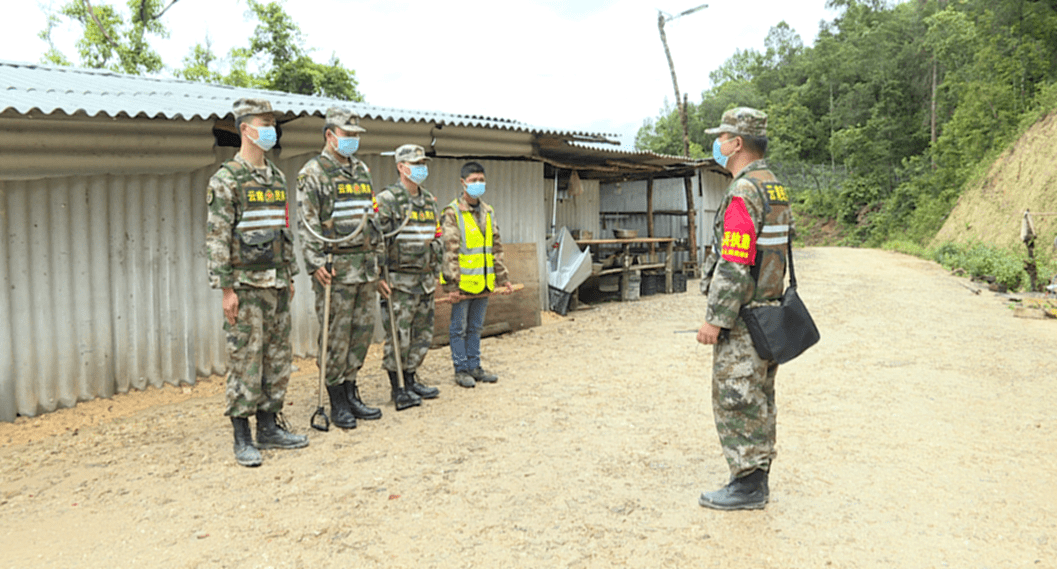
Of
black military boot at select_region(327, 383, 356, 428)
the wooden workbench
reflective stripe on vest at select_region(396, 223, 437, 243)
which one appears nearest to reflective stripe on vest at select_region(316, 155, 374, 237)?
reflective stripe on vest at select_region(396, 223, 437, 243)

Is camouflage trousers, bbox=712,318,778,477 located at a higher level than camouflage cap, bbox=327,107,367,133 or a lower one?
lower

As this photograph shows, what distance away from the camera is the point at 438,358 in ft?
22.2

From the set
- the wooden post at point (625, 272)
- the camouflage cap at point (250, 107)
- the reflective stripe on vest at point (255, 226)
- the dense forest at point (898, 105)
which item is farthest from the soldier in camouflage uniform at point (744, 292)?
the dense forest at point (898, 105)

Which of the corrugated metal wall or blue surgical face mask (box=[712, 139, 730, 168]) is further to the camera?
the corrugated metal wall

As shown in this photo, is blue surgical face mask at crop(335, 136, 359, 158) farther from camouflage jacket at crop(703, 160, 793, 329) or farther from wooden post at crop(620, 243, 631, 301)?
wooden post at crop(620, 243, 631, 301)

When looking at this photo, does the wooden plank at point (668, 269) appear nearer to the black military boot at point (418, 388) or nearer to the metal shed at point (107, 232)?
the metal shed at point (107, 232)

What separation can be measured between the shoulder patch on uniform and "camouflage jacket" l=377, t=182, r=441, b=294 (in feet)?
8.40

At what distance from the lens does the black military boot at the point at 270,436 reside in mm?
3920

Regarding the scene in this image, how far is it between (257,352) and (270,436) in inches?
22.6

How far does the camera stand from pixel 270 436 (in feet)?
12.9

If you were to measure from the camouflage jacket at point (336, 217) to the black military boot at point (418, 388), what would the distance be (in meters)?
1.01

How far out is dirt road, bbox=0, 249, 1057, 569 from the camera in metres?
2.73

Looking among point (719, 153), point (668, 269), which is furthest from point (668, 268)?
point (719, 153)

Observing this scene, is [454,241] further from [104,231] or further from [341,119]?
[104,231]
